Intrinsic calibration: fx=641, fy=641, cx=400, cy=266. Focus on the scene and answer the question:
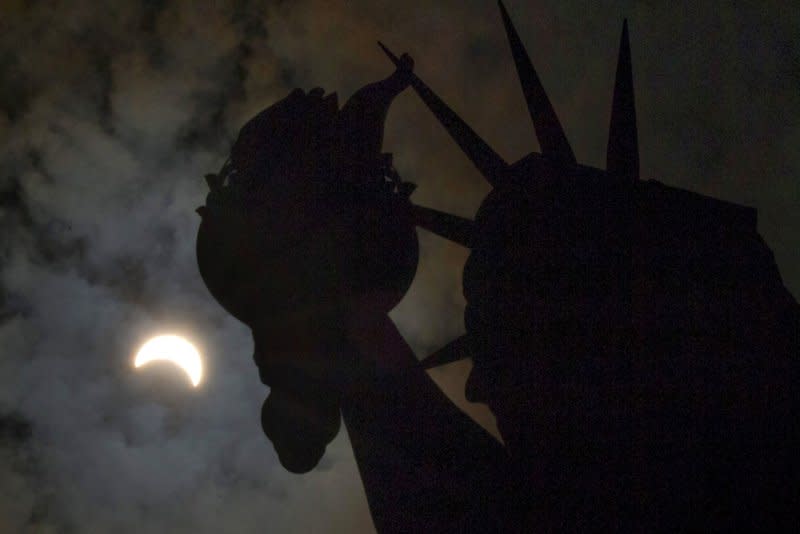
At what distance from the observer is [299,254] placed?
35.0ft

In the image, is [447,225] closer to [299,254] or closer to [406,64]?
[406,64]

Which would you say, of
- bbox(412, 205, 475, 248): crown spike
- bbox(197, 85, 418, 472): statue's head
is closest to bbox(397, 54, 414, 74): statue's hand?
bbox(197, 85, 418, 472): statue's head

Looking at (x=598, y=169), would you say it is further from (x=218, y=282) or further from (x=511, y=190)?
(x=218, y=282)

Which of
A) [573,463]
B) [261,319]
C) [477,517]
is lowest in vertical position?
[477,517]

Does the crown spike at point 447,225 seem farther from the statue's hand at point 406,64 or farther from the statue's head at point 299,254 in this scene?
the statue's hand at point 406,64

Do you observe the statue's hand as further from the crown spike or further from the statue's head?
the crown spike

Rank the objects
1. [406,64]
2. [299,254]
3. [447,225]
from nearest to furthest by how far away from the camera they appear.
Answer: [299,254], [406,64], [447,225]

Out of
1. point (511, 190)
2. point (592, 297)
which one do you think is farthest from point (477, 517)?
point (511, 190)

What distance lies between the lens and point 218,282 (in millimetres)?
11039

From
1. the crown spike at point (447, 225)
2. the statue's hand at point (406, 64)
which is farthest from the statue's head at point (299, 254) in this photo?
the crown spike at point (447, 225)

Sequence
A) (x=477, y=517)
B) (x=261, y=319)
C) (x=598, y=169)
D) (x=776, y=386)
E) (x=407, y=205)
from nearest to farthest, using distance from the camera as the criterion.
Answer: (x=477, y=517) → (x=776, y=386) → (x=261, y=319) → (x=407, y=205) → (x=598, y=169)

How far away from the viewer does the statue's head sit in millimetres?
10484

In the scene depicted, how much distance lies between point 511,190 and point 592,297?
9.34ft

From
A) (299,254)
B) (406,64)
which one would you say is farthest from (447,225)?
(299,254)
